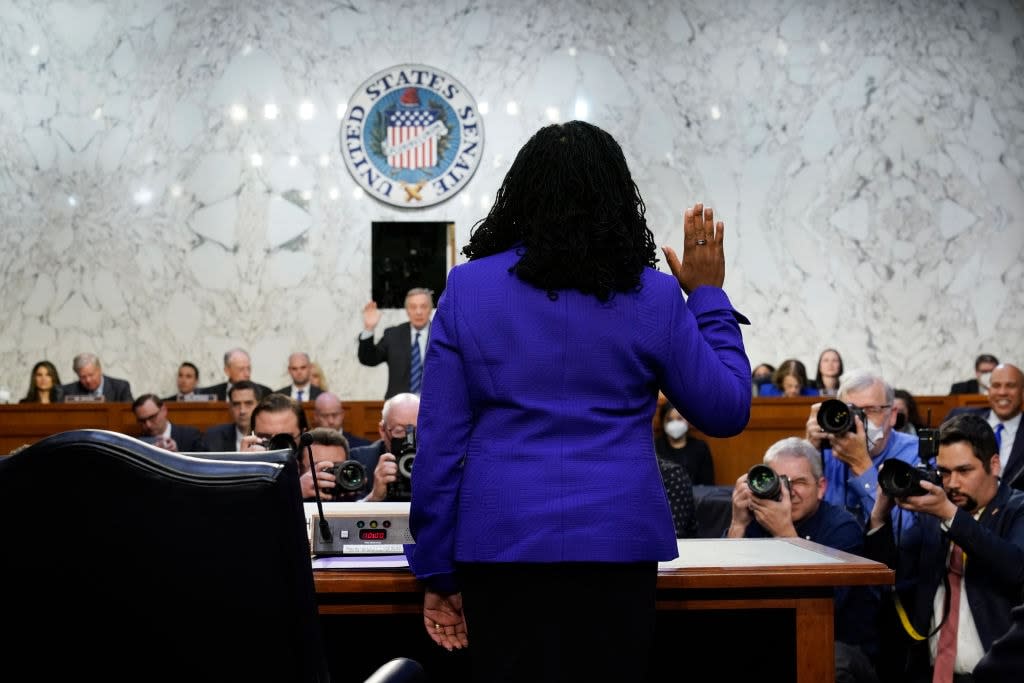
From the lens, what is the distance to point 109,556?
1.14m

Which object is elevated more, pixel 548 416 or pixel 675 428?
pixel 548 416

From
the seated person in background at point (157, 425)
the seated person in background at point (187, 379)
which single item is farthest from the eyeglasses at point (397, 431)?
the seated person in background at point (187, 379)

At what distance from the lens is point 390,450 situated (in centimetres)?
391

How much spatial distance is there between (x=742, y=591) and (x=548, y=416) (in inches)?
29.2

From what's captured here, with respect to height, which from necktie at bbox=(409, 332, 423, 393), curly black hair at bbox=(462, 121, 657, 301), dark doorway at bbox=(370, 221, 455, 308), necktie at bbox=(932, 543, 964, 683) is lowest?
necktie at bbox=(932, 543, 964, 683)

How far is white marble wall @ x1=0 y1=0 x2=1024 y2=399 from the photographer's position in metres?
10.7

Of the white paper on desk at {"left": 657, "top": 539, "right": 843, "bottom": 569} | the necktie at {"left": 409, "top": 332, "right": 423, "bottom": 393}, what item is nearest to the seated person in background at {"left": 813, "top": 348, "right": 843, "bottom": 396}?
the necktie at {"left": 409, "top": 332, "right": 423, "bottom": 393}

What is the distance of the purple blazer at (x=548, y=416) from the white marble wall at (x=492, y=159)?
880 cm

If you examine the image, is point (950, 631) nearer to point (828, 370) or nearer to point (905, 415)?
point (905, 415)

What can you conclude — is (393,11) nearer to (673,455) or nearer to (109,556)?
(673,455)

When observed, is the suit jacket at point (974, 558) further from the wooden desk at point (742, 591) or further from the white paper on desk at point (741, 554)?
the wooden desk at point (742, 591)

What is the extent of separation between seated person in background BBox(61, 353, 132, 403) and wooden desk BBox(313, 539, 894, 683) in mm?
8316

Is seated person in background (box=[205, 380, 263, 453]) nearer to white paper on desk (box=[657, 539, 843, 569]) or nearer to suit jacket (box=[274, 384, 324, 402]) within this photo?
suit jacket (box=[274, 384, 324, 402])

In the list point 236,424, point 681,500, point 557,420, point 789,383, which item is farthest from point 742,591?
point 789,383
